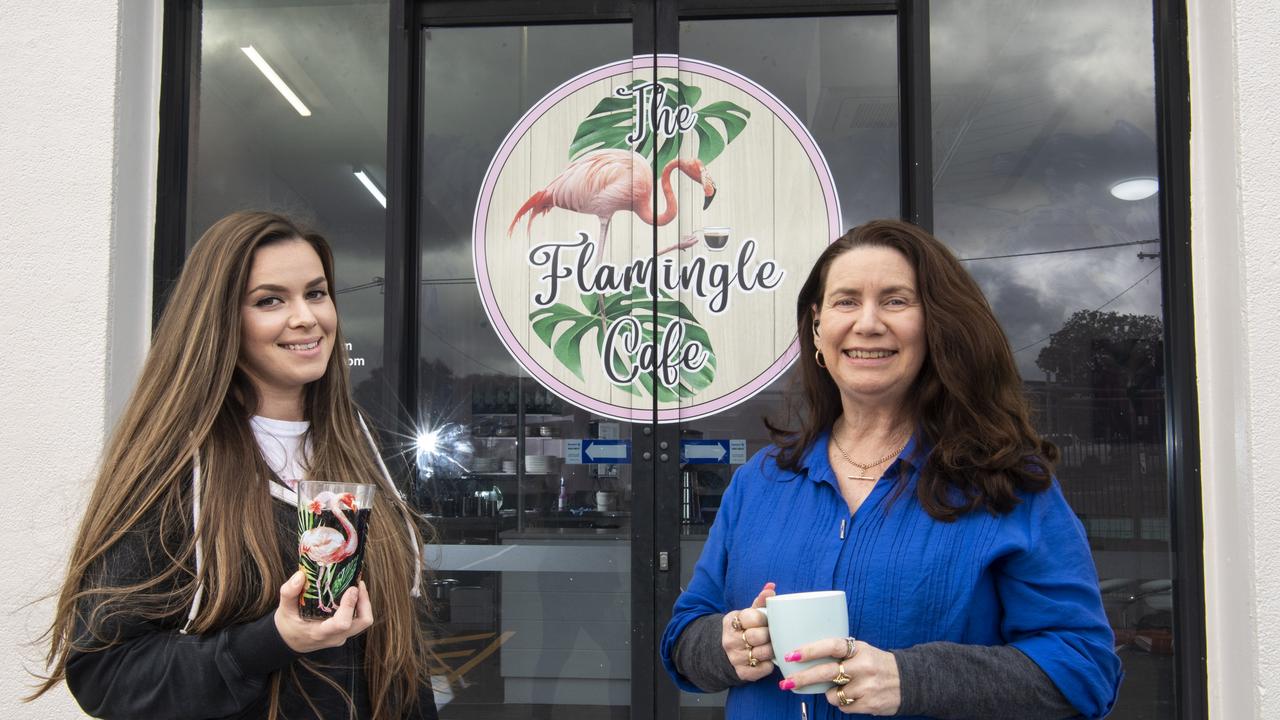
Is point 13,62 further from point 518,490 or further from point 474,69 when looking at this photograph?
point 518,490

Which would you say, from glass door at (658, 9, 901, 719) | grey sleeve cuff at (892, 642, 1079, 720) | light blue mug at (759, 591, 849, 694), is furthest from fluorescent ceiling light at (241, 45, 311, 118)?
grey sleeve cuff at (892, 642, 1079, 720)

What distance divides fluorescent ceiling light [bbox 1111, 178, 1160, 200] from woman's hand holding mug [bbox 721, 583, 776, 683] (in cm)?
257

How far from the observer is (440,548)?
11.3 feet

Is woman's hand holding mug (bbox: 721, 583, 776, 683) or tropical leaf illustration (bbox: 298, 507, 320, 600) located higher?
tropical leaf illustration (bbox: 298, 507, 320, 600)

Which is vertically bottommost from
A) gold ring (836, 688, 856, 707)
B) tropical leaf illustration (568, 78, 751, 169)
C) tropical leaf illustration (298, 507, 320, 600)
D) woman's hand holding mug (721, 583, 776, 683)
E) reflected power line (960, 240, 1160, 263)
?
gold ring (836, 688, 856, 707)

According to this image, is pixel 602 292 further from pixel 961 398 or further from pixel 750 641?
pixel 750 641

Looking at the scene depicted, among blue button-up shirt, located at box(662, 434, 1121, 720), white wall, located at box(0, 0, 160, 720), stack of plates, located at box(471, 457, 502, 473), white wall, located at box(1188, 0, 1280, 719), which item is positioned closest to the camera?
blue button-up shirt, located at box(662, 434, 1121, 720)

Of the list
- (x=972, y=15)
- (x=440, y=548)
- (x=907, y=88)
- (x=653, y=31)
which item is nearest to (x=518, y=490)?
(x=440, y=548)

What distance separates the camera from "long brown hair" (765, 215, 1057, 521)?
1457mm

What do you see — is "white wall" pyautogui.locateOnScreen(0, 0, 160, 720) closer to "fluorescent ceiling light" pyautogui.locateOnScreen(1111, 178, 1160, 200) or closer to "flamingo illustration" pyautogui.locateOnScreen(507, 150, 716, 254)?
"flamingo illustration" pyautogui.locateOnScreen(507, 150, 716, 254)

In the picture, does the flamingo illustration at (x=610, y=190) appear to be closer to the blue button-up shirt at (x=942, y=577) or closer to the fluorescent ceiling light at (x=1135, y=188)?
the fluorescent ceiling light at (x=1135, y=188)

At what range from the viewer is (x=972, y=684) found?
133 cm

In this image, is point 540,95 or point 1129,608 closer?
point 1129,608

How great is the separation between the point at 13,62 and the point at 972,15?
11.3ft
